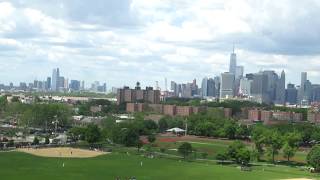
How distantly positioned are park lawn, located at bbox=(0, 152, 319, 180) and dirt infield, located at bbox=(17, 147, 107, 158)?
8.17 feet

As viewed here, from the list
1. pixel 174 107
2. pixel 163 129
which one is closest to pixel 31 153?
pixel 163 129

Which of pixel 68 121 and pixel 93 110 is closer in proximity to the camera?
pixel 68 121

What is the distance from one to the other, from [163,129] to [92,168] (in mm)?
77178

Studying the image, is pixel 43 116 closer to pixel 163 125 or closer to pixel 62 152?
pixel 163 125

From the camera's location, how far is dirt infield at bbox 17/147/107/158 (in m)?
75.9

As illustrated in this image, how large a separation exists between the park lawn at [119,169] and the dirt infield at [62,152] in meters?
2.49

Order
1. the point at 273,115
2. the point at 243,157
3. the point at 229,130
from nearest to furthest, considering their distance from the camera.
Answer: the point at 243,157 < the point at 229,130 < the point at 273,115

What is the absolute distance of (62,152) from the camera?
79.1 metres

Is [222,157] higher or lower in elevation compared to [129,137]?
lower

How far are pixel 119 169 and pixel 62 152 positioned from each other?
60.7 feet

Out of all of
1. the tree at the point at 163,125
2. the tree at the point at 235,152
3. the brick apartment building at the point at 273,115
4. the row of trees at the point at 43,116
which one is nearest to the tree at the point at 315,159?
Result: the tree at the point at 235,152

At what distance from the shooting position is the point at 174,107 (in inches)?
7402

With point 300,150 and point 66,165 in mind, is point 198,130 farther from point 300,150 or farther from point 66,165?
point 66,165

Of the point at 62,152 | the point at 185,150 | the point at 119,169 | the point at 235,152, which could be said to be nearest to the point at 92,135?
the point at 62,152
